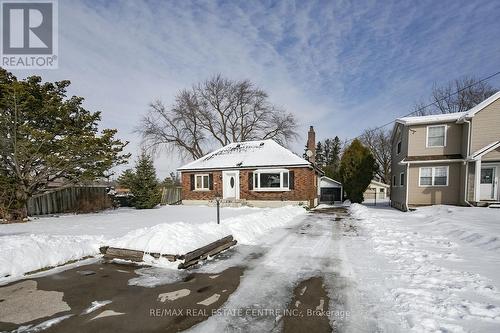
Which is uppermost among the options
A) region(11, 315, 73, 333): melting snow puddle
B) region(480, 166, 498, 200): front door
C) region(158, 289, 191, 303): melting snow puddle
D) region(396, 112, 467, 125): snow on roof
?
region(396, 112, 467, 125): snow on roof

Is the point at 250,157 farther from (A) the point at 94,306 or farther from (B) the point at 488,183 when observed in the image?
(A) the point at 94,306

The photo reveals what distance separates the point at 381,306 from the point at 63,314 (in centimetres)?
435

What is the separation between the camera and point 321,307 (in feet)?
12.1

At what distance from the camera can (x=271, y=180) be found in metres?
19.7

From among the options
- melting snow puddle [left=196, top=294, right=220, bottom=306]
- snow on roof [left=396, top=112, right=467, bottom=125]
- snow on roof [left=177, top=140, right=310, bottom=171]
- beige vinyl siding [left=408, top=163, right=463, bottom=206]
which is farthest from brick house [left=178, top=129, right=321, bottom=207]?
melting snow puddle [left=196, top=294, right=220, bottom=306]

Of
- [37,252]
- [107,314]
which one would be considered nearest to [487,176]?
[107,314]

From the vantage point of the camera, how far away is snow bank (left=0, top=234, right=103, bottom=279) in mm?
4832

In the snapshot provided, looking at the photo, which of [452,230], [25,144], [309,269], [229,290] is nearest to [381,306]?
[309,269]

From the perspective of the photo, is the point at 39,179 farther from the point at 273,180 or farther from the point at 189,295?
the point at 273,180

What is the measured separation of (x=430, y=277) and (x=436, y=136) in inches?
594

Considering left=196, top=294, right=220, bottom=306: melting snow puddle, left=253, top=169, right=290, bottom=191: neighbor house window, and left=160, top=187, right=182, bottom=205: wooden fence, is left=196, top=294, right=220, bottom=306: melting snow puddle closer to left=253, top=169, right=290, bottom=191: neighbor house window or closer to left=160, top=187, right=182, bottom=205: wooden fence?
left=253, top=169, right=290, bottom=191: neighbor house window

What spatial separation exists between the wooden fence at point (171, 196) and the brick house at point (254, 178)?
1.71 meters

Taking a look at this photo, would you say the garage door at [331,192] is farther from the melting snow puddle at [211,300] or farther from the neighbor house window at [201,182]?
the melting snow puddle at [211,300]

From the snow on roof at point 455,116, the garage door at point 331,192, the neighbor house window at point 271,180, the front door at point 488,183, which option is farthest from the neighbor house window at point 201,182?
the front door at point 488,183
